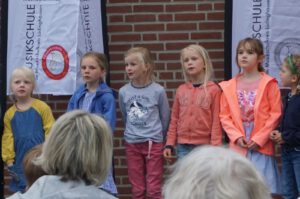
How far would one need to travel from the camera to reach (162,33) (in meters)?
7.19

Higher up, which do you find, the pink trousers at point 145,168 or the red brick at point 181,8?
the red brick at point 181,8

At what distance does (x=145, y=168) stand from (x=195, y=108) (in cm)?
77

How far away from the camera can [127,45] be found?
23.9ft

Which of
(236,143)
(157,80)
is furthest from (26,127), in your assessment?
(236,143)

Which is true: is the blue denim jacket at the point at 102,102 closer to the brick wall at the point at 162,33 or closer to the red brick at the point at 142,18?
the brick wall at the point at 162,33

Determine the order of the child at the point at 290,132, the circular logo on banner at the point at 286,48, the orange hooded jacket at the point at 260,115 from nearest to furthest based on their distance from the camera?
the child at the point at 290,132 → the orange hooded jacket at the point at 260,115 → the circular logo on banner at the point at 286,48

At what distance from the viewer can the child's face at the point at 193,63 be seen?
6473mm

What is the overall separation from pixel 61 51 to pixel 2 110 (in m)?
0.81

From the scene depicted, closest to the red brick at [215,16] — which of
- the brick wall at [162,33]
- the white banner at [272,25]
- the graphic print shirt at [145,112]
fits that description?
the brick wall at [162,33]

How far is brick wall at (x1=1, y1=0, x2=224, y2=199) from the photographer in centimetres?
713

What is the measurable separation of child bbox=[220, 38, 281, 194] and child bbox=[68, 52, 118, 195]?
104 centimetres

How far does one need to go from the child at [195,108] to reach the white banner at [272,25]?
515mm

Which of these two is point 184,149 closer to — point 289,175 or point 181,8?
point 289,175

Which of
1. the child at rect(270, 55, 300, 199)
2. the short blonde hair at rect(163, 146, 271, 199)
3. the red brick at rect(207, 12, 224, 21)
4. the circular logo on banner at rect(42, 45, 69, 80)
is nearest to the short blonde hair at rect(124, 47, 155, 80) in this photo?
the circular logo on banner at rect(42, 45, 69, 80)
